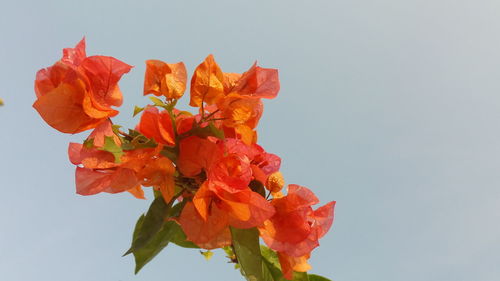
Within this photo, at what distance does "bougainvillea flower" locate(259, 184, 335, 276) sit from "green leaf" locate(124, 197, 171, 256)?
18 cm

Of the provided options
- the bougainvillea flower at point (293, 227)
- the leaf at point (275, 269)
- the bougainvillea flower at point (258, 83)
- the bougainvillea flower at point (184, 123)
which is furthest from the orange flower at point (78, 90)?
the leaf at point (275, 269)

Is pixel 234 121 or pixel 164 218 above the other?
pixel 234 121

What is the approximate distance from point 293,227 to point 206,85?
11.9 inches

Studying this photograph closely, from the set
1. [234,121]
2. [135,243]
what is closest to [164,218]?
[135,243]

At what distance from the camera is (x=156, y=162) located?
0.72 m

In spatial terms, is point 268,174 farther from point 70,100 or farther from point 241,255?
point 70,100

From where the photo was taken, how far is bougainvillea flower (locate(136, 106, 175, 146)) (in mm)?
748

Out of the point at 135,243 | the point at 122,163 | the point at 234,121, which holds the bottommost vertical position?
the point at 135,243

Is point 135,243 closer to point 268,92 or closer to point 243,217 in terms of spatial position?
point 243,217

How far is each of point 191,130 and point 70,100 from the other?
202mm

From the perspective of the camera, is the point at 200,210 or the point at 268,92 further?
the point at 268,92

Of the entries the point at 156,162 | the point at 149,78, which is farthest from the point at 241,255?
the point at 149,78

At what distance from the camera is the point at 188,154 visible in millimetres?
756

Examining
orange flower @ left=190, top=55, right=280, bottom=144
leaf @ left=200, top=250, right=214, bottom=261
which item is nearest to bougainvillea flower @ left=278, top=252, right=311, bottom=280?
orange flower @ left=190, top=55, right=280, bottom=144
